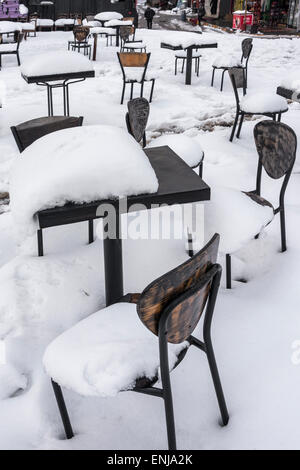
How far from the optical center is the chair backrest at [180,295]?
1.25m

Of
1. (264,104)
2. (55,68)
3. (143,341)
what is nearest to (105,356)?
(143,341)

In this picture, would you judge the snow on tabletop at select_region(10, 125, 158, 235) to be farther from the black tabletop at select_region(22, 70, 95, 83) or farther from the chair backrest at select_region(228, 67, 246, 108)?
the black tabletop at select_region(22, 70, 95, 83)

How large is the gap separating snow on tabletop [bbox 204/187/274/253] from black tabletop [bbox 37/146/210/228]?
1.26 ft

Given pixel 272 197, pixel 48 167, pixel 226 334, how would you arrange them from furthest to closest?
pixel 272 197 < pixel 226 334 < pixel 48 167

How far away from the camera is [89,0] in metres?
17.8

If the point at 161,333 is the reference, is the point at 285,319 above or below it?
below

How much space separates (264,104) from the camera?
14.9 ft

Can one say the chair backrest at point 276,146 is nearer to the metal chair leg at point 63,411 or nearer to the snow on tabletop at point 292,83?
the metal chair leg at point 63,411

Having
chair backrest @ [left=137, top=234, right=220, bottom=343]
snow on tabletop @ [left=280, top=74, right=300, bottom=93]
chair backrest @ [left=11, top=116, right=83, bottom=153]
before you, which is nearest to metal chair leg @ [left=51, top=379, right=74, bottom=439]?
chair backrest @ [left=137, top=234, right=220, bottom=343]

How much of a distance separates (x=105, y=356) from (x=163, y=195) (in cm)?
63

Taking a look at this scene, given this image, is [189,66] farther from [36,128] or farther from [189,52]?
[36,128]

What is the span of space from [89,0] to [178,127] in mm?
14290
